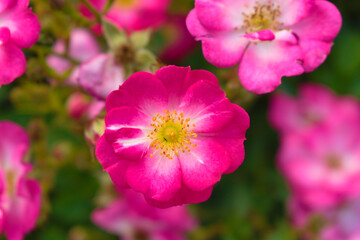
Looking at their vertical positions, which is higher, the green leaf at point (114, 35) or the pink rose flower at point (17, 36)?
the pink rose flower at point (17, 36)

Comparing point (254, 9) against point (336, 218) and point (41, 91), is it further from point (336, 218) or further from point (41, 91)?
point (336, 218)

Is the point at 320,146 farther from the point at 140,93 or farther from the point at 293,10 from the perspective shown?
the point at 140,93

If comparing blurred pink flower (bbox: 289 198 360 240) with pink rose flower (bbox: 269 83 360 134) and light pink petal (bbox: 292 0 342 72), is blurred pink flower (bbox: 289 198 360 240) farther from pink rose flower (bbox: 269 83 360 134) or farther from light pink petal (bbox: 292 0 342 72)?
light pink petal (bbox: 292 0 342 72)

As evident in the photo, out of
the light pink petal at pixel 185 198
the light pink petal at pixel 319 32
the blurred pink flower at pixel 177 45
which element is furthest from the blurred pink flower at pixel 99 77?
the blurred pink flower at pixel 177 45

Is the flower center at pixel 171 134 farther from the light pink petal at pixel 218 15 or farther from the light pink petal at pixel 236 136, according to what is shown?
the light pink petal at pixel 218 15

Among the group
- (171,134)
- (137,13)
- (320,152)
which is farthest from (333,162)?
(171,134)

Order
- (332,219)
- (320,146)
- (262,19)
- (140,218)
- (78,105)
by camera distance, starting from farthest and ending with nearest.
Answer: (320,146) → (332,219) → (140,218) → (78,105) → (262,19)
